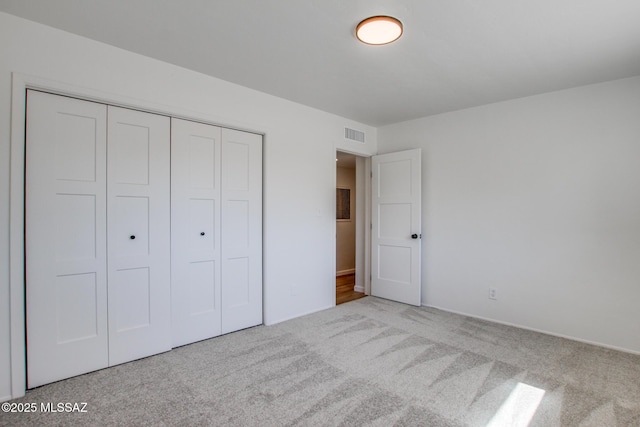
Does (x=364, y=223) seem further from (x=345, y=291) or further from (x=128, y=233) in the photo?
(x=128, y=233)

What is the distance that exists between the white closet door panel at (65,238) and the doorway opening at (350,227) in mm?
2926

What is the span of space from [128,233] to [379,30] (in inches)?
98.4

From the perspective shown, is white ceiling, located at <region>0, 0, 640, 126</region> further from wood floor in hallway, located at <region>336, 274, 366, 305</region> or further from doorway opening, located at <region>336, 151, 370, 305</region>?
wood floor in hallway, located at <region>336, 274, 366, 305</region>

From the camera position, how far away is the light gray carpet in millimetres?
1941

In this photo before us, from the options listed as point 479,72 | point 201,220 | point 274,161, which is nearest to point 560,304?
point 479,72

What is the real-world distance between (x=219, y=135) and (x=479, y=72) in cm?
254

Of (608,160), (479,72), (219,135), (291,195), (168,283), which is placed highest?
(479,72)

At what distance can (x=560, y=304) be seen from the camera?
10.6 feet

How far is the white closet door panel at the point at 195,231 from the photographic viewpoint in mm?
2887

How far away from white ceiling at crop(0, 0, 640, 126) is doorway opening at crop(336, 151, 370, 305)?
1.94 metres

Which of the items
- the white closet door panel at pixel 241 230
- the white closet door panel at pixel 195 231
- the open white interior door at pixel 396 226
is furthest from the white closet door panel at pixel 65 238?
the open white interior door at pixel 396 226

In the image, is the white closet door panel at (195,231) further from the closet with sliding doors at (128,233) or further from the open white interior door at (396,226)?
the open white interior door at (396,226)

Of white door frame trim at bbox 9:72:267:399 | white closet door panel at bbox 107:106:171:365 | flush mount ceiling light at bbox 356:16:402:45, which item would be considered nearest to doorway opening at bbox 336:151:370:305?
white closet door panel at bbox 107:106:171:365

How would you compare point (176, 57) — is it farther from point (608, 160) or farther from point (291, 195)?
point (608, 160)
